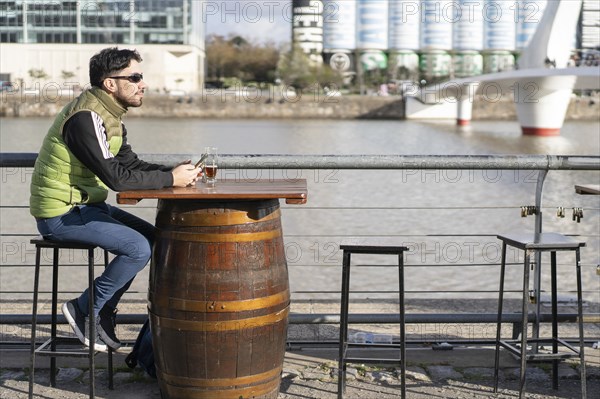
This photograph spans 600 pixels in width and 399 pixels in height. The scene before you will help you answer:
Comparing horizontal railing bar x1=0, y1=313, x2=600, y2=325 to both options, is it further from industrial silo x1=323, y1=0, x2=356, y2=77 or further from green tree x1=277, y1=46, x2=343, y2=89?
industrial silo x1=323, y1=0, x2=356, y2=77

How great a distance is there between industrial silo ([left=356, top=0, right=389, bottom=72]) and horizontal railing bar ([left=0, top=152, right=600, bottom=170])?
9122 centimetres

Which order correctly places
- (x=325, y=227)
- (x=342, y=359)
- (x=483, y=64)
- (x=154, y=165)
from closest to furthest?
1. (x=342, y=359)
2. (x=154, y=165)
3. (x=325, y=227)
4. (x=483, y=64)

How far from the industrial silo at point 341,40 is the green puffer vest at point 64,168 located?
3635 inches

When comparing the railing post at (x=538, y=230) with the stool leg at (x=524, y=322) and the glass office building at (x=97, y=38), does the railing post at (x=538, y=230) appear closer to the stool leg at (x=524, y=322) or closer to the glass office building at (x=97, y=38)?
the stool leg at (x=524, y=322)

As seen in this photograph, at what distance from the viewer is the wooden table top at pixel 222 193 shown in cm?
355

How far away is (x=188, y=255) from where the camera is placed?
11.9ft

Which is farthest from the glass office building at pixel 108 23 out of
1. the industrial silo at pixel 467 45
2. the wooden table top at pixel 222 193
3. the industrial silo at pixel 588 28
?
the wooden table top at pixel 222 193

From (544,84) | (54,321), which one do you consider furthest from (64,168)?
(544,84)

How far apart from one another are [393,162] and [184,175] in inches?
42.6

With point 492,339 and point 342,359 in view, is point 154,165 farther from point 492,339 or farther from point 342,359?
point 492,339

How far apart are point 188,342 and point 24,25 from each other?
2598 inches

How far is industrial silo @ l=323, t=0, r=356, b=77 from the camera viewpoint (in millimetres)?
95750

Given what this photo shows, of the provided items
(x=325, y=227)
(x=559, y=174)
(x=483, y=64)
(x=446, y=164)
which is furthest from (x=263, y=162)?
(x=483, y=64)

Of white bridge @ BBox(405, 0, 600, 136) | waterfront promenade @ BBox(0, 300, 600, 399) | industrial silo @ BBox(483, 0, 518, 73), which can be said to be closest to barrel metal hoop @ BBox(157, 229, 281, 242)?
waterfront promenade @ BBox(0, 300, 600, 399)
